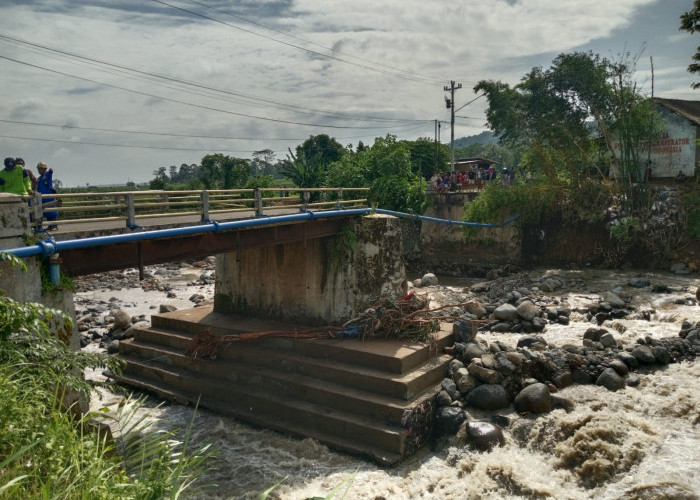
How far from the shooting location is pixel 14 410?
4641 mm

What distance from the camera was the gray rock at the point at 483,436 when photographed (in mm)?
10464

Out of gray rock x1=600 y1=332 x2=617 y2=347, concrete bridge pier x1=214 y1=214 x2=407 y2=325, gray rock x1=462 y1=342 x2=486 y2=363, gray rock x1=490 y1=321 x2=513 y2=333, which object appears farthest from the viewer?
gray rock x1=490 y1=321 x2=513 y2=333

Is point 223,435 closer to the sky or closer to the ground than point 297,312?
closer to the ground

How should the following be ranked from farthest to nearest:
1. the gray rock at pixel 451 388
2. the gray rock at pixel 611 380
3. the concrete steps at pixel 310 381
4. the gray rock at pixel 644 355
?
the gray rock at pixel 644 355 → the gray rock at pixel 451 388 → the gray rock at pixel 611 380 → the concrete steps at pixel 310 381

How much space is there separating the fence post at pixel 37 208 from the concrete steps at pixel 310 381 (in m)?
6.19

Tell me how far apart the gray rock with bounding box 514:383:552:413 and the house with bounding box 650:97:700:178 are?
78.1 ft

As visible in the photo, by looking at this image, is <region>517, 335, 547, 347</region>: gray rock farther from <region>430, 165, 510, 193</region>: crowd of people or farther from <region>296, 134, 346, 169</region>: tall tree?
<region>296, 134, 346, 169</region>: tall tree

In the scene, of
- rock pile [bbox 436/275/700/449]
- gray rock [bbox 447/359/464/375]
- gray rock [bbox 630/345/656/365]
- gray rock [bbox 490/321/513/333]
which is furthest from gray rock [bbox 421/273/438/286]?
gray rock [bbox 630/345/656/365]

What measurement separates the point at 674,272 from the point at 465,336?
14.9 m

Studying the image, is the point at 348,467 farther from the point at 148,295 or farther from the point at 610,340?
the point at 148,295

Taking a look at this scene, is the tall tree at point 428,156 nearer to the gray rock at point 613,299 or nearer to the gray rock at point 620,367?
the gray rock at point 613,299

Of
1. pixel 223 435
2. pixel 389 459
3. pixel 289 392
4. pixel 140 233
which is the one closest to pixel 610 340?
pixel 389 459

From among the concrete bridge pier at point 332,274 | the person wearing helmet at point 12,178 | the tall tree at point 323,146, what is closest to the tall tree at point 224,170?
the tall tree at point 323,146

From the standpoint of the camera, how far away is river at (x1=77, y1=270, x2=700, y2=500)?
9195mm
